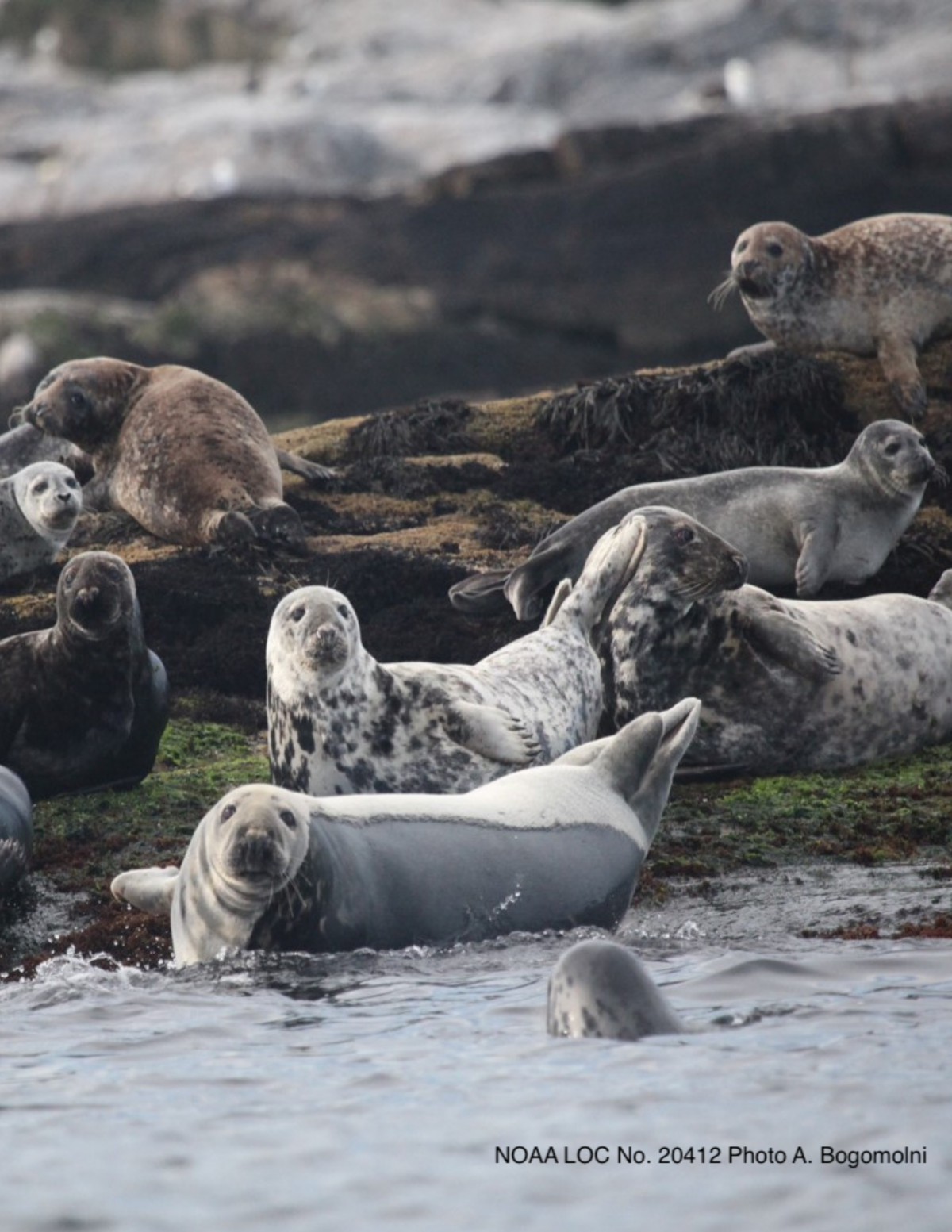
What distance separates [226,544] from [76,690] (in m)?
2.97

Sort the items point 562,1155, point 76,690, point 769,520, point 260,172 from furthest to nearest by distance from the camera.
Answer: point 260,172 < point 769,520 < point 76,690 < point 562,1155

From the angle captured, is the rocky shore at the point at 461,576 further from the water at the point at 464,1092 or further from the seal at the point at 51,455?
the water at the point at 464,1092

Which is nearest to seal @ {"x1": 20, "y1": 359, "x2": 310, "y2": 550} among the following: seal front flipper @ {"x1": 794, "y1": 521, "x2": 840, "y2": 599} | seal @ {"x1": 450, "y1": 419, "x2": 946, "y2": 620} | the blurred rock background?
seal @ {"x1": 450, "y1": 419, "x2": 946, "y2": 620}

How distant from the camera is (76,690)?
788cm

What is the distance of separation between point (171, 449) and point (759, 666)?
459 centimetres

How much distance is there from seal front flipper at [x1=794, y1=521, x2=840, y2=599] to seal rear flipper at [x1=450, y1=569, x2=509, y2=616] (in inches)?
54.7

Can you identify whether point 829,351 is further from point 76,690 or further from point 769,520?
point 76,690

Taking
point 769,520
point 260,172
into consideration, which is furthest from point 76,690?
point 260,172

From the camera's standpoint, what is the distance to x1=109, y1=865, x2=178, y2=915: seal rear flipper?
604 cm

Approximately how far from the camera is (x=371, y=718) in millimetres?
7156

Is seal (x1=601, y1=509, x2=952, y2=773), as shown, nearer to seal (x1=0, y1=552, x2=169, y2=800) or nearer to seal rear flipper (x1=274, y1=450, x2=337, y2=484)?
seal (x1=0, y1=552, x2=169, y2=800)

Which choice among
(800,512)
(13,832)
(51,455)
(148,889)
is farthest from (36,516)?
(148,889)

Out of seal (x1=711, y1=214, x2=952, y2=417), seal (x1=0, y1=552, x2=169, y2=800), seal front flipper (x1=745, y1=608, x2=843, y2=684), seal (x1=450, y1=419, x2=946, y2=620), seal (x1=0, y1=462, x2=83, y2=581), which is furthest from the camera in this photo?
seal (x1=711, y1=214, x2=952, y2=417)

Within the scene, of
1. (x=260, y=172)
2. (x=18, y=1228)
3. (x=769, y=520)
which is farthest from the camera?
(x=260, y=172)
